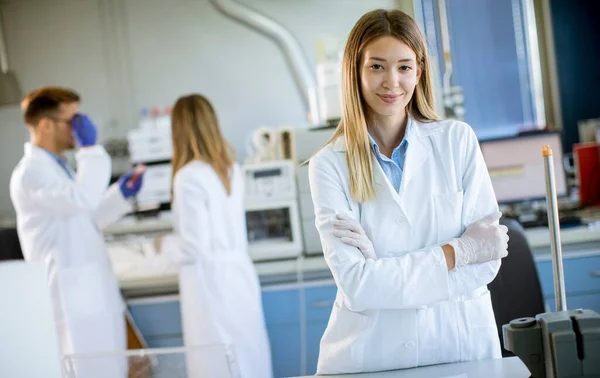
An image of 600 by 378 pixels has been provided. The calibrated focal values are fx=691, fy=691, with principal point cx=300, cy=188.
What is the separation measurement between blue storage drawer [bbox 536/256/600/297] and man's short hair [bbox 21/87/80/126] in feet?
6.62

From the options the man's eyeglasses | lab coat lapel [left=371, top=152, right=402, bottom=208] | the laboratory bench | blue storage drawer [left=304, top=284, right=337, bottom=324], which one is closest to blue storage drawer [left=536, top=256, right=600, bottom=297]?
the laboratory bench

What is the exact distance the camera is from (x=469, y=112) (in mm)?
4137

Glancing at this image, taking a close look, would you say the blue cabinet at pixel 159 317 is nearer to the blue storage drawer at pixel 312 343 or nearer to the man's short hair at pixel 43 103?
the blue storage drawer at pixel 312 343

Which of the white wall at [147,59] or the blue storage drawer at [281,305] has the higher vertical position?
the white wall at [147,59]

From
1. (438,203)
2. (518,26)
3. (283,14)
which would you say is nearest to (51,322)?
(438,203)

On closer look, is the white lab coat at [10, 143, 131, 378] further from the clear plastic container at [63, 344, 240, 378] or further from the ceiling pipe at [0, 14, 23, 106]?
the ceiling pipe at [0, 14, 23, 106]

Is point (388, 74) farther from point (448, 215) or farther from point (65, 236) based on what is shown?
point (65, 236)

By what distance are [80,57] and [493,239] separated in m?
4.31

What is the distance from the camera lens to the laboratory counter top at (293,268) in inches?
106

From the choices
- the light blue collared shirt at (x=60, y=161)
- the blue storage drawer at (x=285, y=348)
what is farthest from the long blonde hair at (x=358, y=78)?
the light blue collared shirt at (x=60, y=161)

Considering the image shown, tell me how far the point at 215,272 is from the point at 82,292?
Answer: 0.54 metres

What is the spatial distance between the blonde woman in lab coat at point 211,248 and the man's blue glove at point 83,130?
0.45m

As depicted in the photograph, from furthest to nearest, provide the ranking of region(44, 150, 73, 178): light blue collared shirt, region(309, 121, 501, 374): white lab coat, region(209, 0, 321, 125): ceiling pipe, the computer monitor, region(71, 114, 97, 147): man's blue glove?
region(209, 0, 321, 125): ceiling pipe < the computer monitor < region(71, 114, 97, 147): man's blue glove < region(44, 150, 73, 178): light blue collared shirt < region(309, 121, 501, 374): white lab coat

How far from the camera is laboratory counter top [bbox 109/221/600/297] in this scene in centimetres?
269
